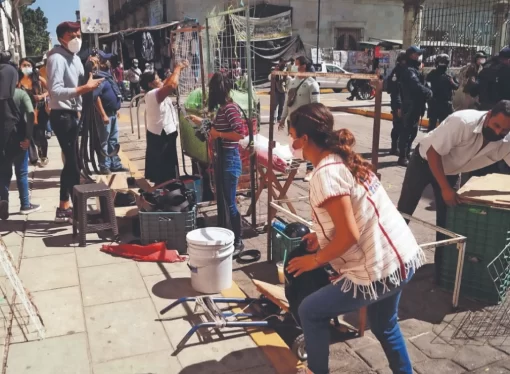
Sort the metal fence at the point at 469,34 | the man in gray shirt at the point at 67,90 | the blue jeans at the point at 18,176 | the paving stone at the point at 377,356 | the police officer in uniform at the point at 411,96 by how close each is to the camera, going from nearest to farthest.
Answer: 1. the paving stone at the point at 377,356
2. the man in gray shirt at the point at 67,90
3. the blue jeans at the point at 18,176
4. the police officer in uniform at the point at 411,96
5. the metal fence at the point at 469,34

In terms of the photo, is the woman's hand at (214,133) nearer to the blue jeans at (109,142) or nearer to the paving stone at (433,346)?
the paving stone at (433,346)

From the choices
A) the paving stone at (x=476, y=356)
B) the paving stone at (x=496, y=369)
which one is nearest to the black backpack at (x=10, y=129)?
the paving stone at (x=476, y=356)

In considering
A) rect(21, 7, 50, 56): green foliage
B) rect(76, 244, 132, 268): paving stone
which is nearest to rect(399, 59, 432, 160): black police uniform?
rect(76, 244, 132, 268): paving stone

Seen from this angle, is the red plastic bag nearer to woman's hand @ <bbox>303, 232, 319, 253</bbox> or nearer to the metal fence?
woman's hand @ <bbox>303, 232, 319, 253</bbox>

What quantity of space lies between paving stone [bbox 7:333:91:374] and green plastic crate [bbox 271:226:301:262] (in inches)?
70.7

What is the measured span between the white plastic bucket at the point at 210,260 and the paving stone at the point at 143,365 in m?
0.94

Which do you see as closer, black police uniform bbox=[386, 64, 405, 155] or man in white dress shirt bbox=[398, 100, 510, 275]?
man in white dress shirt bbox=[398, 100, 510, 275]

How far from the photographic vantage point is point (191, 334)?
3633mm

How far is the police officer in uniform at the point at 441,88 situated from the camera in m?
9.11

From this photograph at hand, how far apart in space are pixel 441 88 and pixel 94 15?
20.2 ft

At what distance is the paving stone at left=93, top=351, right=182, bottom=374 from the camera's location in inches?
130

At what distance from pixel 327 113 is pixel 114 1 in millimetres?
50639

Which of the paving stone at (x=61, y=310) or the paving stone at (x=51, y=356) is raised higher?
the paving stone at (x=61, y=310)

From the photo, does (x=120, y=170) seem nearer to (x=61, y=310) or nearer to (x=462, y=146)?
(x=61, y=310)
